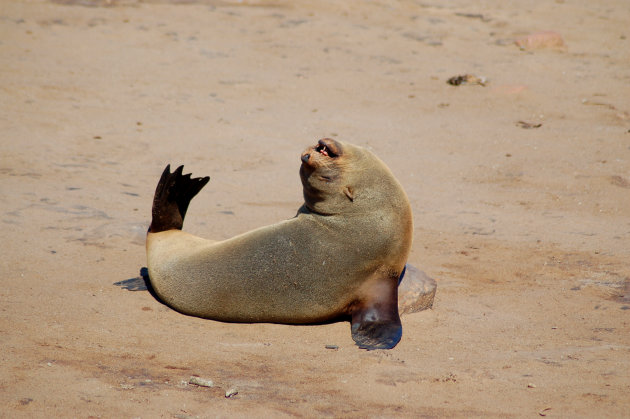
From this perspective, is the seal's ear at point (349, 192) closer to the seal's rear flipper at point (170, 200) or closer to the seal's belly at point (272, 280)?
the seal's belly at point (272, 280)

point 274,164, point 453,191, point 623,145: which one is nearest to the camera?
point 453,191

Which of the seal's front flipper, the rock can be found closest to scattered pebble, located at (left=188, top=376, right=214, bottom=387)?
the seal's front flipper

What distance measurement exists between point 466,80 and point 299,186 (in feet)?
14.8

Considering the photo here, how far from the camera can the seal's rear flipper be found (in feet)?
17.4

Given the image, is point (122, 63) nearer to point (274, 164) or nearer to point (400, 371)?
point (274, 164)

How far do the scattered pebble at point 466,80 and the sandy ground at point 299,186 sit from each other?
0.64 ft

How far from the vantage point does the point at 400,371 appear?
386 cm

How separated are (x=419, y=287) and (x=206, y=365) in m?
1.68

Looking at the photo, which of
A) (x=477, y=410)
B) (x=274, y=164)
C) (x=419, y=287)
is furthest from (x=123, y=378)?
(x=274, y=164)

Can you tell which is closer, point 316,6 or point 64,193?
point 64,193

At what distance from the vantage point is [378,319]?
14.7ft

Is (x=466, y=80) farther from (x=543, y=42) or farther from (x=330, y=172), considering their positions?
(x=330, y=172)

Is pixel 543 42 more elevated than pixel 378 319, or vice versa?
pixel 543 42

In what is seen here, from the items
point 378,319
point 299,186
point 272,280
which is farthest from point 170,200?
point 299,186
